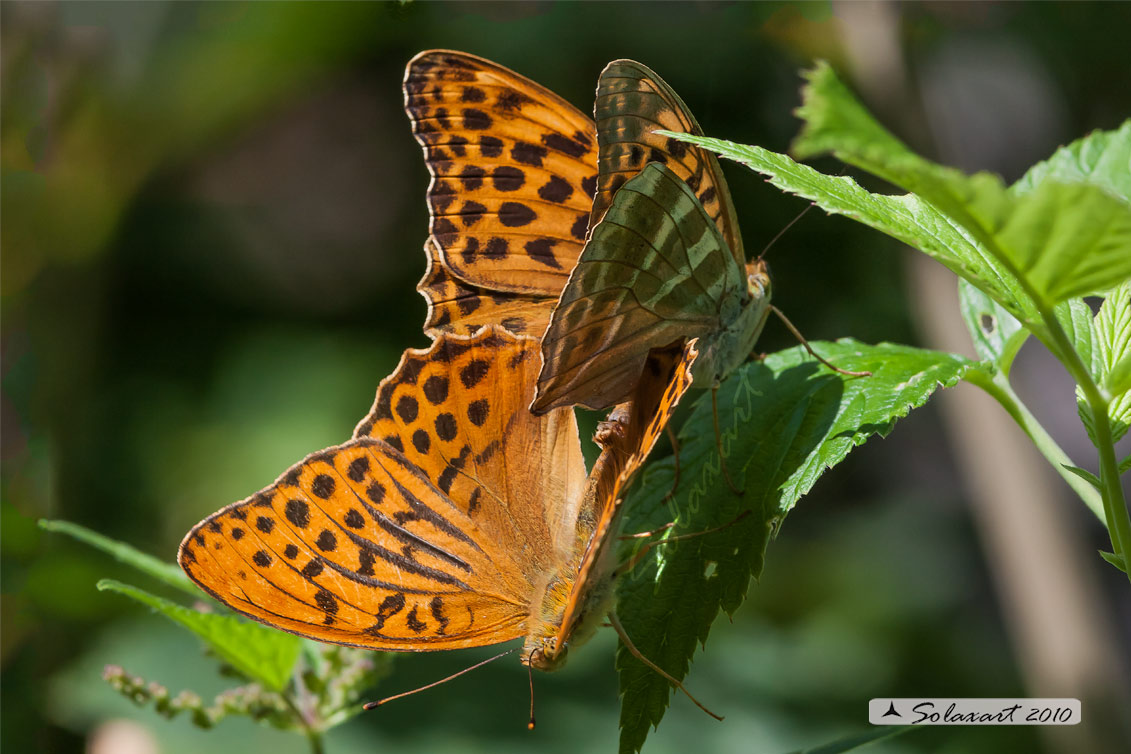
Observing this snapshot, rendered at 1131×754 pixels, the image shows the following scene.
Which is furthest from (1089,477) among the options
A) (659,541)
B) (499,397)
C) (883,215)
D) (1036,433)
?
(499,397)

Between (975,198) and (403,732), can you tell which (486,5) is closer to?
(403,732)

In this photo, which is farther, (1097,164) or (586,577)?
(1097,164)

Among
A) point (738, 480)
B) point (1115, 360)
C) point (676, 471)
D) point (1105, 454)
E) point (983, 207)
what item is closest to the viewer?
point (983, 207)

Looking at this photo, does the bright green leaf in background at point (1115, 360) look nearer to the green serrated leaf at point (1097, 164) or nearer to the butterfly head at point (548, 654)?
the green serrated leaf at point (1097, 164)

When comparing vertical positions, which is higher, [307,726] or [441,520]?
[441,520]

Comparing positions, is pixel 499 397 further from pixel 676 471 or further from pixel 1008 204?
pixel 1008 204

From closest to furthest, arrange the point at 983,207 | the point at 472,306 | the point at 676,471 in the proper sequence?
the point at 983,207 < the point at 676,471 < the point at 472,306

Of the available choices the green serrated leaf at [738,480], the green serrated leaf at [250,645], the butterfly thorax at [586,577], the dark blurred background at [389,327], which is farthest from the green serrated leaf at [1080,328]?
the dark blurred background at [389,327]
